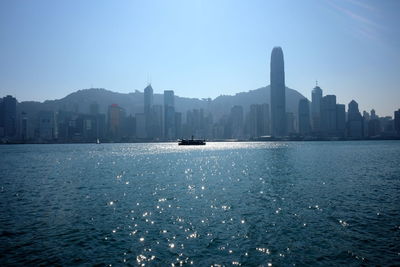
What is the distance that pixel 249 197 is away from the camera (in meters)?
42.0

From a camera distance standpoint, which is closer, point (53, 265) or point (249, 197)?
point (53, 265)

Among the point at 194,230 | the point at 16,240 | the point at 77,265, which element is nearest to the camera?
the point at 77,265

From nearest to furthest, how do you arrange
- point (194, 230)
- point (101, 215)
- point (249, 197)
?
point (194, 230)
point (101, 215)
point (249, 197)

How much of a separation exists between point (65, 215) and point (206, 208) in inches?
659

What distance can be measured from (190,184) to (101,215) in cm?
2532

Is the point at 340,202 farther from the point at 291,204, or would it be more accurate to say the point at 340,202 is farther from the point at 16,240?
the point at 16,240

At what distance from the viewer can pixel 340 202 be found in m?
37.8

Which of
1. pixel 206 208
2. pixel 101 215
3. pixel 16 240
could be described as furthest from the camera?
pixel 206 208

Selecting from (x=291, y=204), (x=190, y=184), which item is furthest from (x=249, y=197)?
(x=190, y=184)

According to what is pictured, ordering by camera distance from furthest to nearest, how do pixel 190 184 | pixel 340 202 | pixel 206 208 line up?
pixel 190 184 → pixel 340 202 → pixel 206 208

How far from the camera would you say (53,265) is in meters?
19.6

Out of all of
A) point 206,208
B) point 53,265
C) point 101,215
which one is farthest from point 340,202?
point 53,265

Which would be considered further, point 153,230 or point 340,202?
point 340,202

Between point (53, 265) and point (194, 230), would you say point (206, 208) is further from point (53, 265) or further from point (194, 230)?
point (53, 265)
